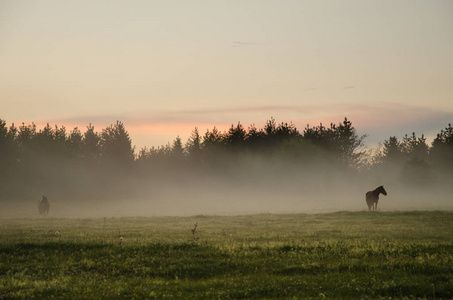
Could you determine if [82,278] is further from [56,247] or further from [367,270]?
[367,270]

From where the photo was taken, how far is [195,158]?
14700 cm

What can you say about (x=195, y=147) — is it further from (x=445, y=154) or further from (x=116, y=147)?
(x=445, y=154)

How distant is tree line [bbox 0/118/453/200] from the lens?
107 m

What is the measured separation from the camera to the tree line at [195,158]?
10706 centimetres

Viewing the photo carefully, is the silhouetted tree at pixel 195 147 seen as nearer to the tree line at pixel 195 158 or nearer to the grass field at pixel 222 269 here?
the tree line at pixel 195 158

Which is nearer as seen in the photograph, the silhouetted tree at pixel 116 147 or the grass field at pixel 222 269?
the grass field at pixel 222 269

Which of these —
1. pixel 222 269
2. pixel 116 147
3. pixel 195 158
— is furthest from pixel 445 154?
pixel 222 269

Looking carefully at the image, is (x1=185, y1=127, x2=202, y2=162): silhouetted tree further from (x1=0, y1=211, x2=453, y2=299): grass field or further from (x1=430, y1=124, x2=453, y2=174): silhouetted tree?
(x1=0, y1=211, x2=453, y2=299): grass field

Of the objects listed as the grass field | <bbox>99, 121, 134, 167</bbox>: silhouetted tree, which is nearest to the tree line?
<bbox>99, 121, 134, 167</bbox>: silhouetted tree

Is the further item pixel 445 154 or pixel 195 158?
pixel 195 158

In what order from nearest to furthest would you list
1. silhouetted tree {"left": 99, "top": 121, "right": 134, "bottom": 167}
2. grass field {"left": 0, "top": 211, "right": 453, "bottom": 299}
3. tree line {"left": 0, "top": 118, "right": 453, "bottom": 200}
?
grass field {"left": 0, "top": 211, "right": 453, "bottom": 299} → tree line {"left": 0, "top": 118, "right": 453, "bottom": 200} → silhouetted tree {"left": 99, "top": 121, "right": 134, "bottom": 167}

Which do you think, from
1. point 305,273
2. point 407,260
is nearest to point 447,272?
point 407,260

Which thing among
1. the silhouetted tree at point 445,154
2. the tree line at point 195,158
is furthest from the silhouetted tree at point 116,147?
the silhouetted tree at point 445,154

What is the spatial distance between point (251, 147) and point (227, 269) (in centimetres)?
11642
